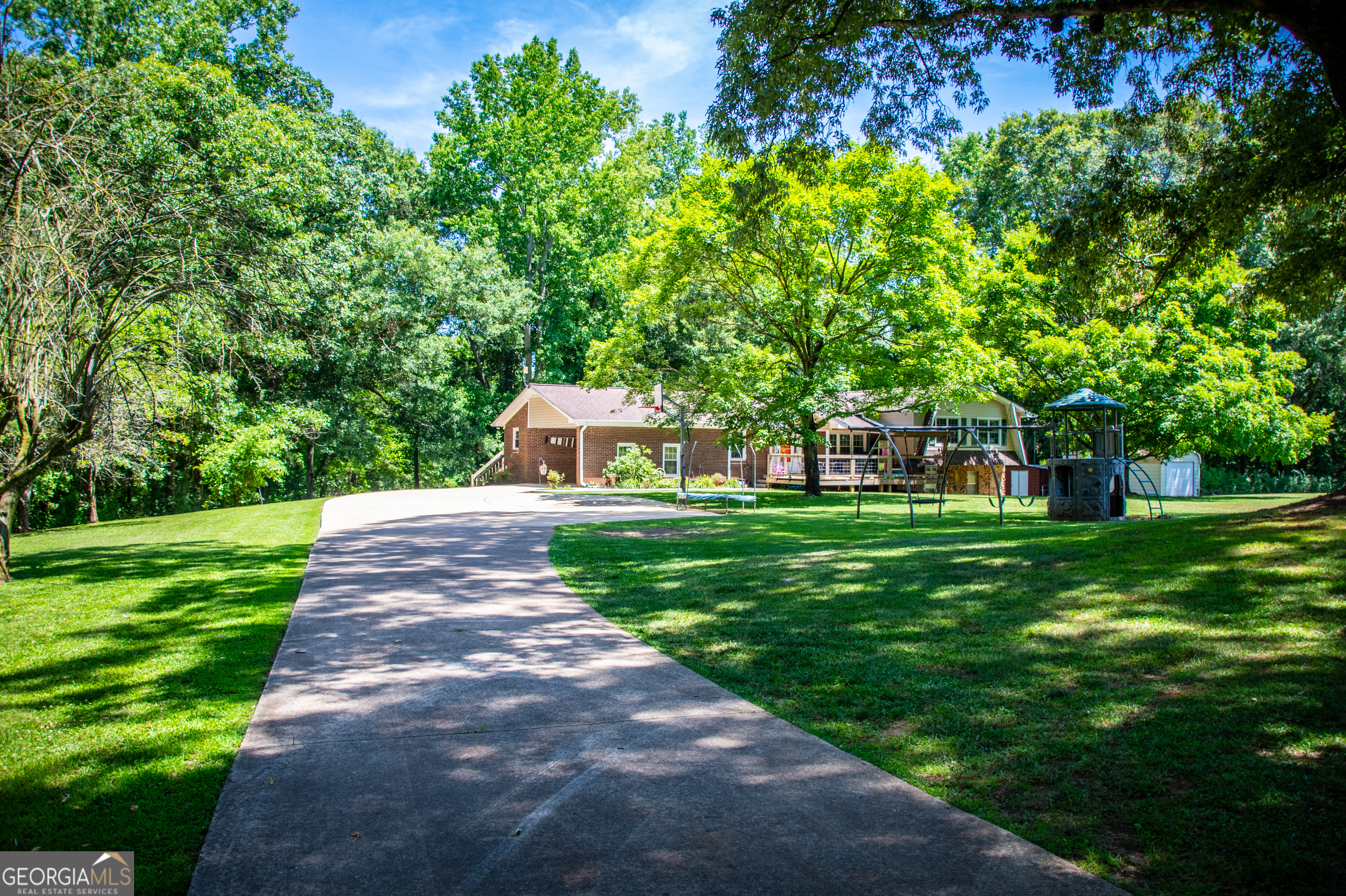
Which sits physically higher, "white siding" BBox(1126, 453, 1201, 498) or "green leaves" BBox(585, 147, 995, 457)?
"green leaves" BBox(585, 147, 995, 457)

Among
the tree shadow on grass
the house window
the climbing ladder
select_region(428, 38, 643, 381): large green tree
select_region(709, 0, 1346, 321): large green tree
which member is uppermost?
select_region(428, 38, 643, 381): large green tree

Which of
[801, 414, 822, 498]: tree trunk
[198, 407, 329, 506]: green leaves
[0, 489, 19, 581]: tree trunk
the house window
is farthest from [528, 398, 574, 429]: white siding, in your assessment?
[0, 489, 19, 581]: tree trunk

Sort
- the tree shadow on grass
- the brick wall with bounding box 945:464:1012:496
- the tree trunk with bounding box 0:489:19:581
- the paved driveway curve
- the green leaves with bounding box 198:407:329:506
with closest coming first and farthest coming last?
the paved driveway curve
the tree shadow on grass
the tree trunk with bounding box 0:489:19:581
the green leaves with bounding box 198:407:329:506
the brick wall with bounding box 945:464:1012:496

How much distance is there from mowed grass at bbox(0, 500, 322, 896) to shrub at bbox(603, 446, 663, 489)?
65.7 ft

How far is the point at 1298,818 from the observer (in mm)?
3396

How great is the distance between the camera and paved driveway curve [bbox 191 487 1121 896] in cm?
305

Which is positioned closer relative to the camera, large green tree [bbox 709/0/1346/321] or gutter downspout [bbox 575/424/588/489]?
large green tree [bbox 709/0/1346/321]

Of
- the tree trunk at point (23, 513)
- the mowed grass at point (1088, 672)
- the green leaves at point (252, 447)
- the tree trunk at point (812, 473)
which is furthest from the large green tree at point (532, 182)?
the mowed grass at point (1088, 672)

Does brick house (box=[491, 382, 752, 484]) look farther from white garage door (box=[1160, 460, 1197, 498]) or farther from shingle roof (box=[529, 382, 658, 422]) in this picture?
white garage door (box=[1160, 460, 1197, 498])

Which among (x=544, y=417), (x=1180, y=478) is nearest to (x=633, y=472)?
(x=544, y=417)

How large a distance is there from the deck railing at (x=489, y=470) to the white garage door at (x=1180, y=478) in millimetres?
29796

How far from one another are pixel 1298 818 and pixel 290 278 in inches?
481

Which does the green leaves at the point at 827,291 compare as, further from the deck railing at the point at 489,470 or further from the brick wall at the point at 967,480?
the deck railing at the point at 489,470

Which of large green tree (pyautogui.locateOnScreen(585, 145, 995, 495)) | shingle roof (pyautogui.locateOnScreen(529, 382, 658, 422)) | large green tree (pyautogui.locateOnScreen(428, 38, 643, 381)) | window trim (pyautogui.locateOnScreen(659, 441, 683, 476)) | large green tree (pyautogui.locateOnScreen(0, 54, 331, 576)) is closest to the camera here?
large green tree (pyautogui.locateOnScreen(0, 54, 331, 576))
